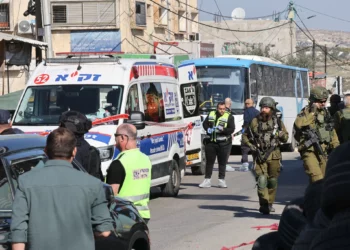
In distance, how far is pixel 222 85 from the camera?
29375mm

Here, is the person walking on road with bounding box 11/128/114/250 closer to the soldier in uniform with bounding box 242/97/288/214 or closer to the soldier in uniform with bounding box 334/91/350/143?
the soldier in uniform with bounding box 242/97/288/214

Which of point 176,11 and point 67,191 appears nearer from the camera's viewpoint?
point 67,191

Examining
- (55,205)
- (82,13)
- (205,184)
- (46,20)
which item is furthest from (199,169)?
(82,13)

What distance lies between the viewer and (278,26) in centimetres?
8225

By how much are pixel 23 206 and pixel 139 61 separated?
10.2 metres

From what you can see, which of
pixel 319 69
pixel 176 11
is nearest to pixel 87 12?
pixel 176 11

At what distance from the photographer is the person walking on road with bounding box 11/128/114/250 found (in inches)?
201

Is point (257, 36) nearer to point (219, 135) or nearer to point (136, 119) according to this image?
point (219, 135)

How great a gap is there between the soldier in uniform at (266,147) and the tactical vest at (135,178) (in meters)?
5.67

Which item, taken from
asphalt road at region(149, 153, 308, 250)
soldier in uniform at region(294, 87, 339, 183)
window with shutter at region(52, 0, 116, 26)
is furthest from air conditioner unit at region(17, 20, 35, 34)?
soldier in uniform at region(294, 87, 339, 183)

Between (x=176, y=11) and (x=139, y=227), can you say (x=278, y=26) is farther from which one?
(x=139, y=227)

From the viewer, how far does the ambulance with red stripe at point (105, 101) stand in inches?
538

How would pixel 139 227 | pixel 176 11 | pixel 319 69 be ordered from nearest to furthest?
pixel 139 227
pixel 176 11
pixel 319 69

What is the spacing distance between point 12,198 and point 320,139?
750 centimetres
